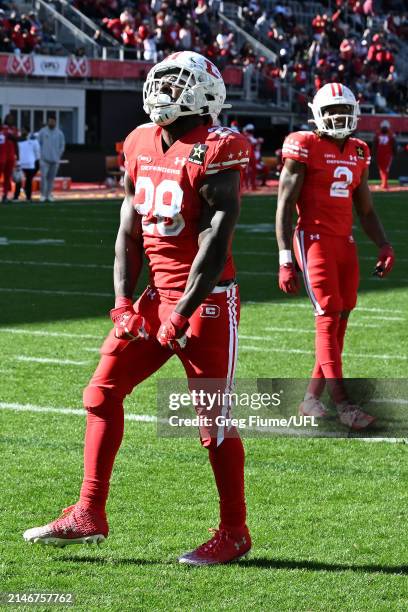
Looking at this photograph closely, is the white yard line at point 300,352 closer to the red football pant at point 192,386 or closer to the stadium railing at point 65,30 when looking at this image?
the red football pant at point 192,386

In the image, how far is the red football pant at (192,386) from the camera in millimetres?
4809

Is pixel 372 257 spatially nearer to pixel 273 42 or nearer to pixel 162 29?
pixel 162 29

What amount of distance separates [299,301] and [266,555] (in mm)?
8097

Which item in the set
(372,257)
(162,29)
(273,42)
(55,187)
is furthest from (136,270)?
(273,42)

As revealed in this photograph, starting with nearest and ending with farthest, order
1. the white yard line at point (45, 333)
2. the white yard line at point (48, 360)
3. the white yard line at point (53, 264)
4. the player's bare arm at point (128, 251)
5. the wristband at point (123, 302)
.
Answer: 1. the wristband at point (123, 302)
2. the player's bare arm at point (128, 251)
3. the white yard line at point (48, 360)
4. the white yard line at point (45, 333)
5. the white yard line at point (53, 264)

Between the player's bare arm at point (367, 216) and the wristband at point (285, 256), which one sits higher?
the player's bare arm at point (367, 216)

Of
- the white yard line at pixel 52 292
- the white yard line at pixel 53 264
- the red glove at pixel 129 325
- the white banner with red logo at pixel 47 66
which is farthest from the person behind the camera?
the white banner with red logo at pixel 47 66

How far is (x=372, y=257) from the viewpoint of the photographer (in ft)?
56.4

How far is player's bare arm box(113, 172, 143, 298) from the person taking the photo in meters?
5.09

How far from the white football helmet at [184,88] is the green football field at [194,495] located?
1.62 m

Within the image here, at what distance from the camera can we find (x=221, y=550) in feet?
15.7

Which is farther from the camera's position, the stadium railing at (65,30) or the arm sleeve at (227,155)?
the stadium railing at (65,30)

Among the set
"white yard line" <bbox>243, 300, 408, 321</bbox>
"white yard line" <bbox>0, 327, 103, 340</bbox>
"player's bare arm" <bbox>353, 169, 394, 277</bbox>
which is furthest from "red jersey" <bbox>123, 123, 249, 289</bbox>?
"white yard line" <bbox>243, 300, 408, 321</bbox>

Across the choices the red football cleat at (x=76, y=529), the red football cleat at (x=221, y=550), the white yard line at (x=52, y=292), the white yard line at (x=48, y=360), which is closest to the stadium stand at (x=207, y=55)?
the white yard line at (x=52, y=292)
